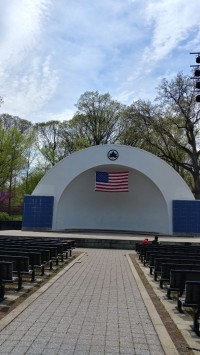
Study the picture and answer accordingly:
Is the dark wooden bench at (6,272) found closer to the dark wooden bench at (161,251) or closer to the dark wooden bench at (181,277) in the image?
the dark wooden bench at (181,277)

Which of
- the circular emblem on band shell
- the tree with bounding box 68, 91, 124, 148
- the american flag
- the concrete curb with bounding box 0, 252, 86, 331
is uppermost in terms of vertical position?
the tree with bounding box 68, 91, 124, 148

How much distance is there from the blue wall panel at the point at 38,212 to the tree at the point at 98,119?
17581 millimetres

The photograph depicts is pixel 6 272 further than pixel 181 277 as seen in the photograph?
Yes

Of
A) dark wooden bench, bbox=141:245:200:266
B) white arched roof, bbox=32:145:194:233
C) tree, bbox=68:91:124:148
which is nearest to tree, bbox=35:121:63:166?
tree, bbox=68:91:124:148

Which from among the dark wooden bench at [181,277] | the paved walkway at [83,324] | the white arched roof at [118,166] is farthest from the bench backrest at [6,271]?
the white arched roof at [118,166]

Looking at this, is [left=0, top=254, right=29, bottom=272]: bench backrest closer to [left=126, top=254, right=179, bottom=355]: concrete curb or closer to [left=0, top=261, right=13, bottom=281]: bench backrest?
[left=0, top=261, right=13, bottom=281]: bench backrest

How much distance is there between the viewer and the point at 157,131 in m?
38.0

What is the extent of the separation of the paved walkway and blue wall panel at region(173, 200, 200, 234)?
60.4 ft

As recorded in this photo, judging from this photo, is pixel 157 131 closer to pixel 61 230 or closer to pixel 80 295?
pixel 61 230

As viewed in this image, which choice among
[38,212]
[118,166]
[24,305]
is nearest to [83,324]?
[24,305]

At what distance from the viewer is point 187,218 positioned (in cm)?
2689

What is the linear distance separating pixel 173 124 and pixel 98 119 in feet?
31.7

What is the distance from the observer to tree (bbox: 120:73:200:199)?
37.2m

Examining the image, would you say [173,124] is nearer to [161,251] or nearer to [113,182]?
[113,182]
